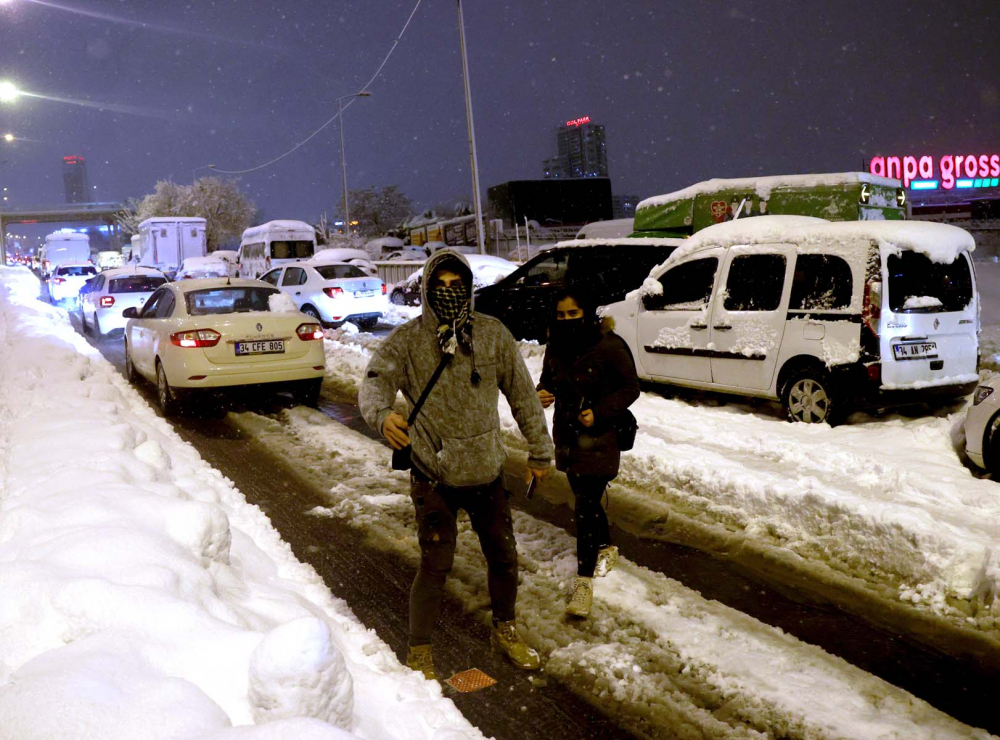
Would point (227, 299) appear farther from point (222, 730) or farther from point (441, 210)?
point (441, 210)

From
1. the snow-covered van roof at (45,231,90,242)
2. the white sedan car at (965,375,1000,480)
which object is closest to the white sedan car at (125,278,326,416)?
the white sedan car at (965,375,1000,480)

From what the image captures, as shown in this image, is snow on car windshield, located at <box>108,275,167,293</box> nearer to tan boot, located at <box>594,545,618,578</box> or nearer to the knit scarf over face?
tan boot, located at <box>594,545,618,578</box>

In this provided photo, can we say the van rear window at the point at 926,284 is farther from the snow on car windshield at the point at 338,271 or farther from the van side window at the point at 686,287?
the snow on car windshield at the point at 338,271

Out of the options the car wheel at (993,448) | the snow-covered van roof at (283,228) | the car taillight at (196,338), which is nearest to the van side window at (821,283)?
the car wheel at (993,448)

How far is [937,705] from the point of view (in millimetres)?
3188

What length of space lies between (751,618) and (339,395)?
7.42 meters

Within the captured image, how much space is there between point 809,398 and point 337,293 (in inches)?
464

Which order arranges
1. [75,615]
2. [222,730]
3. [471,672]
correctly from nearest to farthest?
1. [222,730]
2. [75,615]
3. [471,672]

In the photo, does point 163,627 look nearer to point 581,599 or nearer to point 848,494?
point 581,599

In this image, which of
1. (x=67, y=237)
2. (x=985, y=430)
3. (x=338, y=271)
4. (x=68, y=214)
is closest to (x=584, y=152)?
(x=68, y=214)

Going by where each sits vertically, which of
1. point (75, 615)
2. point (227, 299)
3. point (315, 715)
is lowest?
point (315, 715)

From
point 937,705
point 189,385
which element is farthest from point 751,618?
point 189,385

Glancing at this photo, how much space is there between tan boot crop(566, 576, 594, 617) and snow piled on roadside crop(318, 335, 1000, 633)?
1.48 m

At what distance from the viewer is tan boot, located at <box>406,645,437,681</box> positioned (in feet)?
11.0
